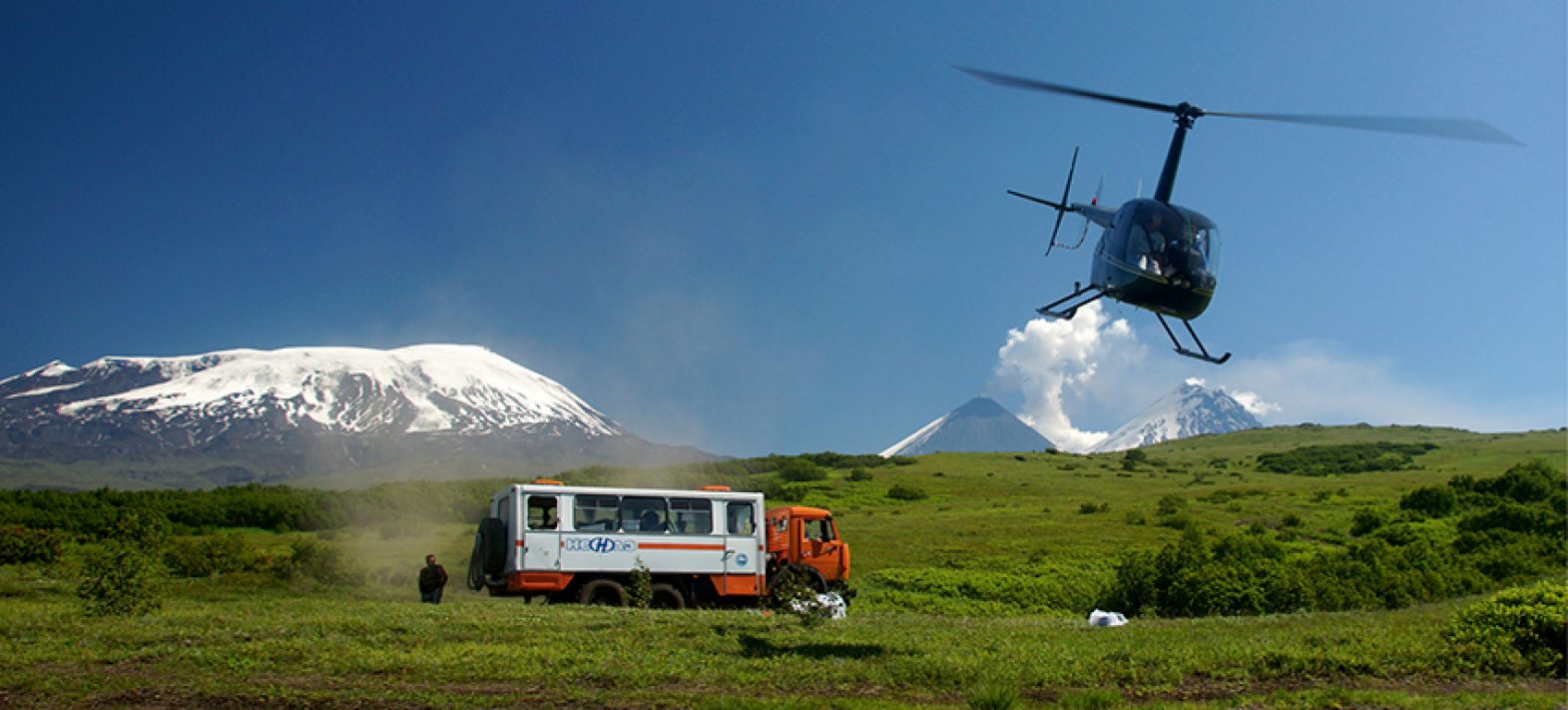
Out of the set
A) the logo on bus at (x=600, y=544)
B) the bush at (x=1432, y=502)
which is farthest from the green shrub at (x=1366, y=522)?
the logo on bus at (x=600, y=544)

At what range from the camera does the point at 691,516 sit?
985 inches

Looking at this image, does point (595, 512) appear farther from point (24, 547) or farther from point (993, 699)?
point (24, 547)

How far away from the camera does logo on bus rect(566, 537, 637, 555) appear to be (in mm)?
23969

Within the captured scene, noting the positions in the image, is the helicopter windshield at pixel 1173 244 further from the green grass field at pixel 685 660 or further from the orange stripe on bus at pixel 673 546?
the orange stripe on bus at pixel 673 546

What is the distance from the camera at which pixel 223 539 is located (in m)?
36.2

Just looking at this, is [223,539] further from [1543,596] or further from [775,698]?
[1543,596]

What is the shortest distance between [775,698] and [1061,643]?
601cm

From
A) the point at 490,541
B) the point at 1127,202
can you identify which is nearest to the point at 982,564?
the point at 1127,202

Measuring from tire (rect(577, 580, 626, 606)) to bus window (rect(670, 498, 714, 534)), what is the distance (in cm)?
192

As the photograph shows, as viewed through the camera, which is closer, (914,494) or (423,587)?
(423,587)

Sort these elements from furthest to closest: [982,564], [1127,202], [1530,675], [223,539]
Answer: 1. [982,564]
2. [223,539]
3. [1127,202]
4. [1530,675]

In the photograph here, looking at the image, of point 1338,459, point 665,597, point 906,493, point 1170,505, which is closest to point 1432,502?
point 1170,505

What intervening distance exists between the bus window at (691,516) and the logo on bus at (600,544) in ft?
3.74

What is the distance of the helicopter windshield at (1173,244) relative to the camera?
24.6 m
